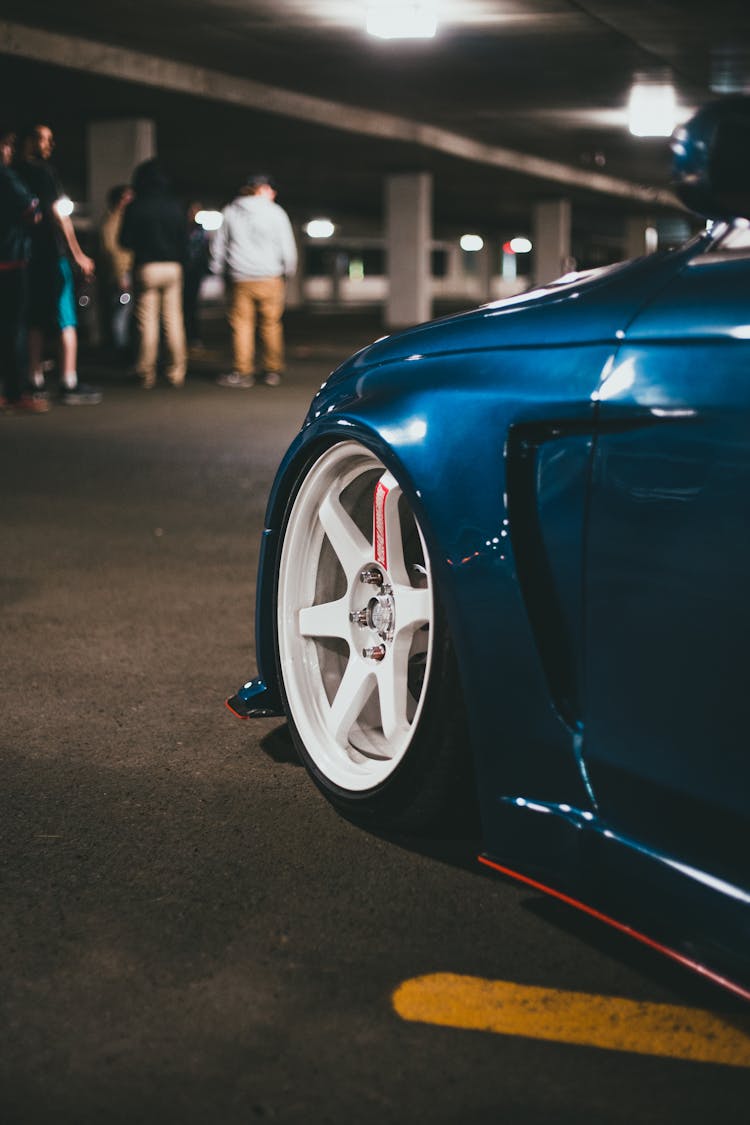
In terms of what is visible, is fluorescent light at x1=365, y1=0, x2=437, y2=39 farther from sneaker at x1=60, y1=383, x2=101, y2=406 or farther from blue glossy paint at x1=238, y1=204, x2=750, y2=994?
blue glossy paint at x1=238, y1=204, x2=750, y2=994

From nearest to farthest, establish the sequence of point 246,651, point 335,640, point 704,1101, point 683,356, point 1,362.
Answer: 1. point 704,1101
2. point 683,356
3. point 335,640
4. point 246,651
5. point 1,362

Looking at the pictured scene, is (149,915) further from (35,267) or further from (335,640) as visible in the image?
(35,267)

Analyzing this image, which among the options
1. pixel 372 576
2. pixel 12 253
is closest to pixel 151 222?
pixel 12 253

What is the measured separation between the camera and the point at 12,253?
1051 centimetres

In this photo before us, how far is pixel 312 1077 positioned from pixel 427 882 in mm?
705

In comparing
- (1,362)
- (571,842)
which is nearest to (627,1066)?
(571,842)

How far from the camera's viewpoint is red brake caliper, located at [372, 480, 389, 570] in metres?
2.98

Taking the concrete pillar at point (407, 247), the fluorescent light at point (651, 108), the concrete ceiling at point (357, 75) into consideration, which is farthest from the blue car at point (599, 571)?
the concrete pillar at point (407, 247)

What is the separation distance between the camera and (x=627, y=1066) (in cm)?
204

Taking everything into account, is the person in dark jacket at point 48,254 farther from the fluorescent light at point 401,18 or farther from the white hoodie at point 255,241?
the fluorescent light at point 401,18

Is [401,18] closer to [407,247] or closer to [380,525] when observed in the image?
[380,525]

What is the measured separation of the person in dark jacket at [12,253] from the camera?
405 inches

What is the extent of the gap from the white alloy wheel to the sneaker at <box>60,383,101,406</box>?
9998 mm

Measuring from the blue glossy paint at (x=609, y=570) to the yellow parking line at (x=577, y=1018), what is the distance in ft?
0.48
